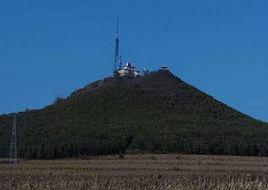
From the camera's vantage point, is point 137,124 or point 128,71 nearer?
point 137,124

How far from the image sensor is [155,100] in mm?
123750

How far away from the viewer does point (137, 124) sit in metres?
110

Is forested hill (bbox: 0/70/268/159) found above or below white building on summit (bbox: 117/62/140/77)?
A: below

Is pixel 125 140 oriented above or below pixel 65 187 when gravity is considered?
above

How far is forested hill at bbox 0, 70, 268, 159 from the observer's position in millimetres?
93438

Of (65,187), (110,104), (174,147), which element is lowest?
(65,187)

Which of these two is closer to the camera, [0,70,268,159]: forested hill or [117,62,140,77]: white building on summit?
[0,70,268,159]: forested hill

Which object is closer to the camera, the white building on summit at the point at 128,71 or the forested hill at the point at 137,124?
the forested hill at the point at 137,124

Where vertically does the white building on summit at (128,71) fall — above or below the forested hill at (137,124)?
above

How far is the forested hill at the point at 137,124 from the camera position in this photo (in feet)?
307

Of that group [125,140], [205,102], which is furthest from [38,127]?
[205,102]

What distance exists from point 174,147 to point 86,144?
9.90 metres

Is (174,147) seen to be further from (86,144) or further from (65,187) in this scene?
(65,187)

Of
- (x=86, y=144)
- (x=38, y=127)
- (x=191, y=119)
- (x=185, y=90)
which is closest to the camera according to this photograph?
(x=86, y=144)
